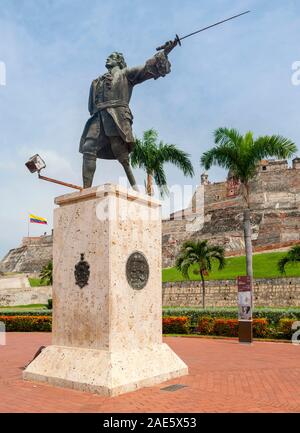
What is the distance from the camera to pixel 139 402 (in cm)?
561

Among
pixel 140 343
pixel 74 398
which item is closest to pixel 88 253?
pixel 140 343

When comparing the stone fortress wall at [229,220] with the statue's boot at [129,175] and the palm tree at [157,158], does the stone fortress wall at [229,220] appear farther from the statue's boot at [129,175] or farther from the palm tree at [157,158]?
→ the statue's boot at [129,175]

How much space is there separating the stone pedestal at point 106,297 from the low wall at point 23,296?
32.7 m

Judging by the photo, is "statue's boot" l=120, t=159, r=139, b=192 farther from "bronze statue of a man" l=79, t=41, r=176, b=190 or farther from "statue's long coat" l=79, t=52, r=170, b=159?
"statue's long coat" l=79, t=52, r=170, b=159

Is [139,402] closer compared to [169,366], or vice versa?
[139,402]

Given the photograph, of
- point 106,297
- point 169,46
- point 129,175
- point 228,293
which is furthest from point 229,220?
point 106,297

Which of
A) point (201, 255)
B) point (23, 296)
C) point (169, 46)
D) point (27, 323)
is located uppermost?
point (169, 46)

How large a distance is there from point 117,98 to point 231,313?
11792 mm

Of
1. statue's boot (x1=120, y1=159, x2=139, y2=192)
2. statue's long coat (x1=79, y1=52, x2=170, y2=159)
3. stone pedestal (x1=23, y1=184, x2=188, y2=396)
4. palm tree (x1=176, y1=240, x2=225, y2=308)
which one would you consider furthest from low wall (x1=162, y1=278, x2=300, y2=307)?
statue's long coat (x1=79, y1=52, x2=170, y2=159)

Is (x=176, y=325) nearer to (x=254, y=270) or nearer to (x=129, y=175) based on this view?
(x=129, y=175)

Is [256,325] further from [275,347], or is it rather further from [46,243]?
[46,243]

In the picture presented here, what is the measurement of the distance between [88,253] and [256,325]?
1011 cm

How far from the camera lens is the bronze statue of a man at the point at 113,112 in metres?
7.42

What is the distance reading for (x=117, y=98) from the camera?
7527 mm
